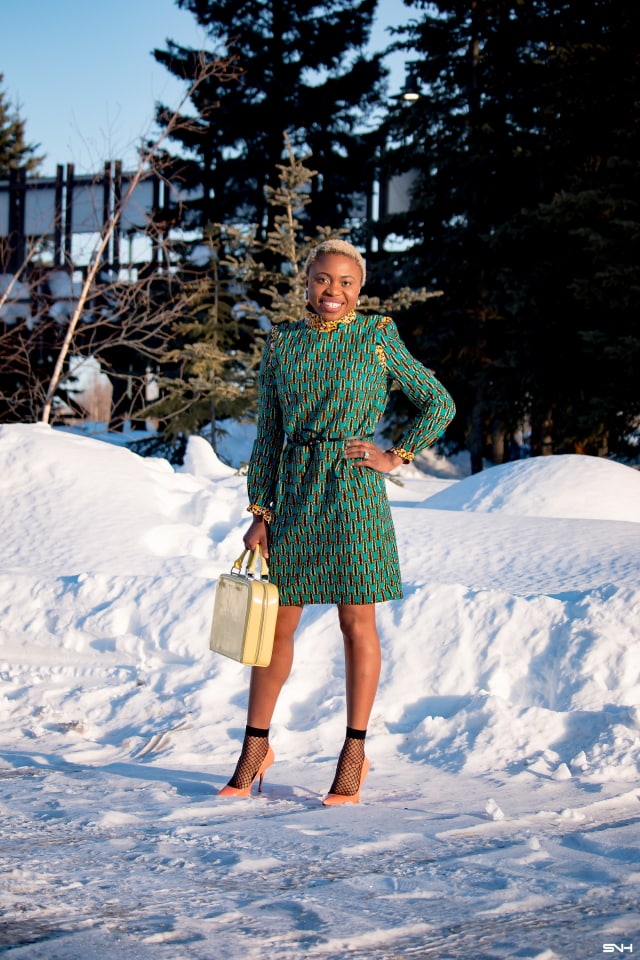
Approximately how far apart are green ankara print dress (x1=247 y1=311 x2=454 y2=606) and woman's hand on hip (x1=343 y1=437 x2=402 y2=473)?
0.09ft

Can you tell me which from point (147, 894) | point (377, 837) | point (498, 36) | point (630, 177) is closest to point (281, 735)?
point (377, 837)

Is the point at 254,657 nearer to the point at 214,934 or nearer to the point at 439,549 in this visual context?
the point at 214,934

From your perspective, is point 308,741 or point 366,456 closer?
point 366,456

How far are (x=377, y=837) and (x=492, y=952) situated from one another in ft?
3.03

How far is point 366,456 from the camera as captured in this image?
140 inches

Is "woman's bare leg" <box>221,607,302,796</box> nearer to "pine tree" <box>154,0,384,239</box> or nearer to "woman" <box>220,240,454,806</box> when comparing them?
"woman" <box>220,240,454,806</box>

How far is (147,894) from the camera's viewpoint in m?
2.47

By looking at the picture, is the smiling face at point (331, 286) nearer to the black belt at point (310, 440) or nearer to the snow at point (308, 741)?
the black belt at point (310, 440)

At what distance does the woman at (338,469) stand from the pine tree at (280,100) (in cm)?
2127

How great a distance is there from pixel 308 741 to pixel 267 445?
135cm

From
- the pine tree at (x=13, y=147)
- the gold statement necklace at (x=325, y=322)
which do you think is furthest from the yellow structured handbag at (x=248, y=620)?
the pine tree at (x=13, y=147)

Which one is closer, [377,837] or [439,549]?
[377,837]

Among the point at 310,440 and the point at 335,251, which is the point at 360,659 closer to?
the point at 310,440

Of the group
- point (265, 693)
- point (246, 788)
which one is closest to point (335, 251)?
point (265, 693)
